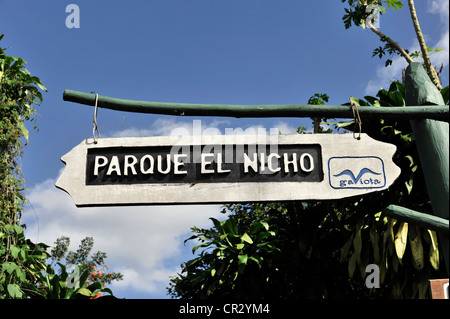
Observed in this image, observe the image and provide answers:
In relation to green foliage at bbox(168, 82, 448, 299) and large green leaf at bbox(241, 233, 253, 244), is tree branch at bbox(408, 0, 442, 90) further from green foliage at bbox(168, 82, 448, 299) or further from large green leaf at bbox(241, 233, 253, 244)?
large green leaf at bbox(241, 233, 253, 244)

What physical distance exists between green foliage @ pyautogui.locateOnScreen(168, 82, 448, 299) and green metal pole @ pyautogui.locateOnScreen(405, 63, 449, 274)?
22.4ft

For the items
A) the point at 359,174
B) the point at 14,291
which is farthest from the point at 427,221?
the point at 14,291

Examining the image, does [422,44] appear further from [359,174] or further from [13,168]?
[359,174]

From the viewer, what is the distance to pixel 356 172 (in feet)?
5.88

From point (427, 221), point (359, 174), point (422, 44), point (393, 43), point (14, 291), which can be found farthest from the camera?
point (393, 43)

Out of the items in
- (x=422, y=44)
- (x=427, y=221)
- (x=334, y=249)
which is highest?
(x=422, y=44)

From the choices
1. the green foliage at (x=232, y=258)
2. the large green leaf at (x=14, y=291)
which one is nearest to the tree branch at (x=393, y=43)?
the green foliage at (x=232, y=258)

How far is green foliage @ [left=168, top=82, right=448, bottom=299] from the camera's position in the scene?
8.63 meters

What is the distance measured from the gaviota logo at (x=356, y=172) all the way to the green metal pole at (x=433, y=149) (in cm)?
21

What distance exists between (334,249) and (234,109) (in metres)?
9.87

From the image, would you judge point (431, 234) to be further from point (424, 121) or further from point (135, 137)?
point (135, 137)
